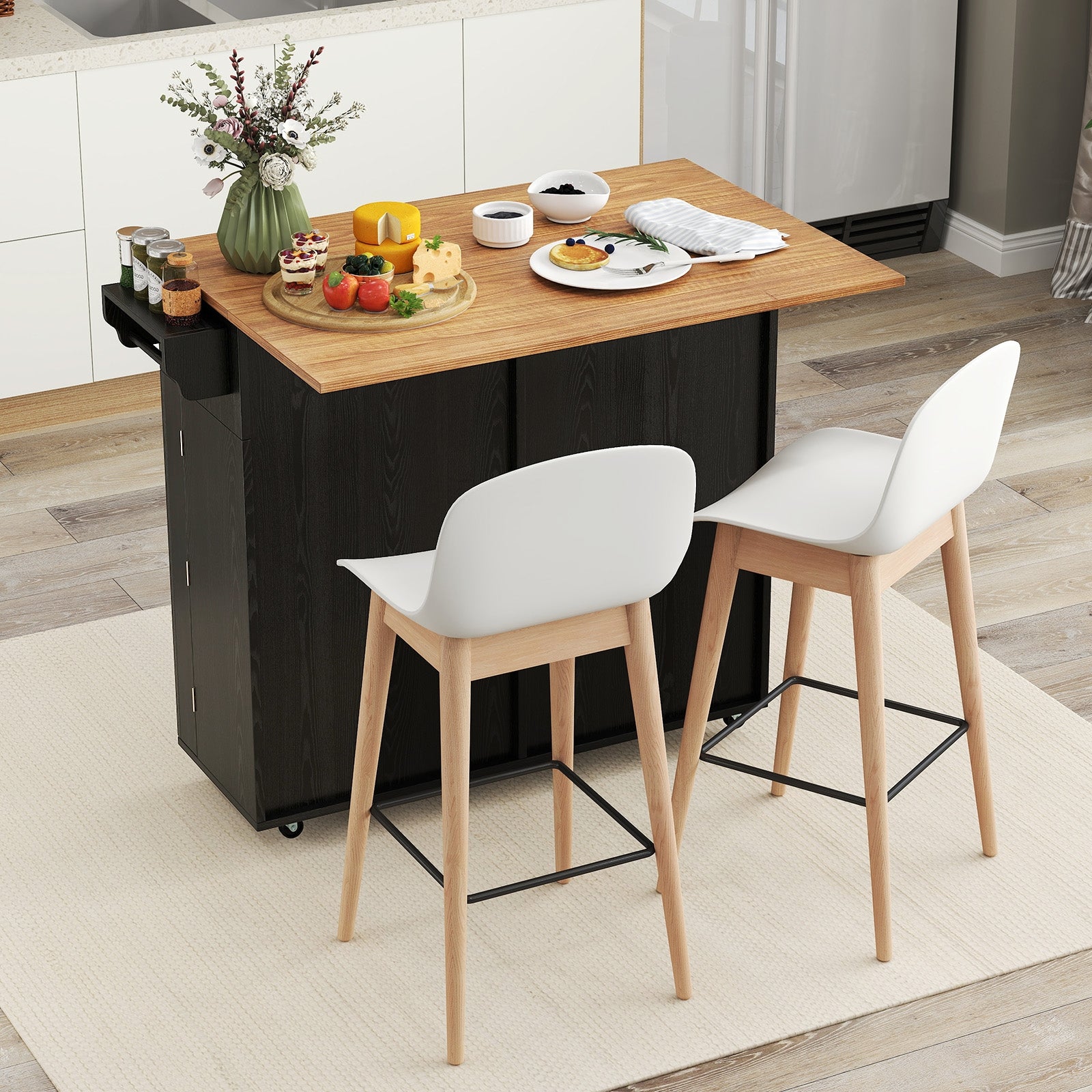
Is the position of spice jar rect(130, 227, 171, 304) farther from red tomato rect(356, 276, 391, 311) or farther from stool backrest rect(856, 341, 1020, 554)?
stool backrest rect(856, 341, 1020, 554)

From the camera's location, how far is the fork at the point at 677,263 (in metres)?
2.82

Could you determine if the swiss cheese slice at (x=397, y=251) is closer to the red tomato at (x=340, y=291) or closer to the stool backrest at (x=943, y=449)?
the red tomato at (x=340, y=291)

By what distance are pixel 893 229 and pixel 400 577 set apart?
3.40 meters

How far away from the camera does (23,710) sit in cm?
344

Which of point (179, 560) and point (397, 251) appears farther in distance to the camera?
point (179, 560)

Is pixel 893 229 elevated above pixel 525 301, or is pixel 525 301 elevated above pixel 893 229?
pixel 525 301

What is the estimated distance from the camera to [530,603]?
237 centimetres

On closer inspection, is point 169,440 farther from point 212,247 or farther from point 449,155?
point 449,155

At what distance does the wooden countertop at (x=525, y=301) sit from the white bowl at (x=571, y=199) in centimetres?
2

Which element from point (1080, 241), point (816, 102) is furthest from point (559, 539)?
point (1080, 241)

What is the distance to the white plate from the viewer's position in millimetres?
2771

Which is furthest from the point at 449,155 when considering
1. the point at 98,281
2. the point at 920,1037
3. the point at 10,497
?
the point at 920,1037

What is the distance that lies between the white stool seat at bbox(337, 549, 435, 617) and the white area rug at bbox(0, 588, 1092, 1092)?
63 centimetres

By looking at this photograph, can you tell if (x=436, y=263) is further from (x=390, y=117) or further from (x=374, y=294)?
(x=390, y=117)
